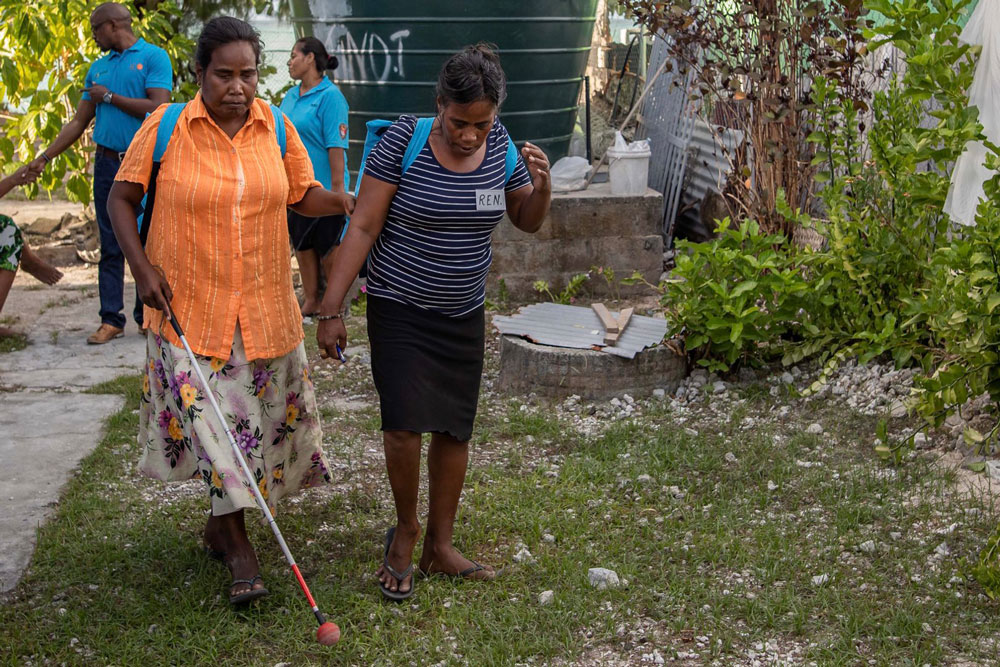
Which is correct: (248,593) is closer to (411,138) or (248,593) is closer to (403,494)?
(403,494)

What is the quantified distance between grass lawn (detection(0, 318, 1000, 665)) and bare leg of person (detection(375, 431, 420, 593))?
8 centimetres

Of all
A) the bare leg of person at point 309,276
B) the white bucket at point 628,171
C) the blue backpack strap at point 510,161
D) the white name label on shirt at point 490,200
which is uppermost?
the blue backpack strap at point 510,161

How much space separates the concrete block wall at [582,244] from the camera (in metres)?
7.48

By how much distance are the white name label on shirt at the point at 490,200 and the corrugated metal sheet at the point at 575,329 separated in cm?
220

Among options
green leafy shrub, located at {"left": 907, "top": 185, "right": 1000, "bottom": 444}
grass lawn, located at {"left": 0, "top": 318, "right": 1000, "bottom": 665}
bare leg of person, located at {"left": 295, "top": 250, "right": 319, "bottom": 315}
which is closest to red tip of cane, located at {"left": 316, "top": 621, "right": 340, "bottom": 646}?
grass lawn, located at {"left": 0, "top": 318, "right": 1000, "bottom": 665}

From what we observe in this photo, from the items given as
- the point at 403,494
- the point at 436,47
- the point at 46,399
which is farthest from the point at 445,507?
the point at 436,47

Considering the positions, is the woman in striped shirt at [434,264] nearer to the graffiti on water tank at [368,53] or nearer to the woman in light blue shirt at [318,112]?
→ the woman in light blue shirt at [318,112]

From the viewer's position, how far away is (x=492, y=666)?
10.4 ft

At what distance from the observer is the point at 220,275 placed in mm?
3389

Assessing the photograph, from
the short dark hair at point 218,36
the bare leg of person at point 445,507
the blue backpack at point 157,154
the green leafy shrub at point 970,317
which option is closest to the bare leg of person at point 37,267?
the blue backpack at point 157,154

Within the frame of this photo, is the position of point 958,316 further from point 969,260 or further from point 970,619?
point 970,619

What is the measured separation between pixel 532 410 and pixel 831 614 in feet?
7.42

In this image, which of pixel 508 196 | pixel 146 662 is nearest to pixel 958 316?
pixel 508 196

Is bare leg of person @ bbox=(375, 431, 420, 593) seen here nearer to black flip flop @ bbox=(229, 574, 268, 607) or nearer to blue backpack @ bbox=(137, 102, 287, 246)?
black flip flop @ bbox=(229, 574, 268, 607)
